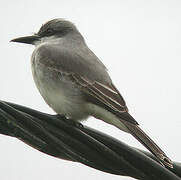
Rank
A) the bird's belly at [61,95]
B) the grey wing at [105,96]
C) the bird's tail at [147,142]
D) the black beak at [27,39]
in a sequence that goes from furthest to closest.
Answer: the black beak at [27,39] < the bird's belly at [61,95] < the grey wing at [105,96] < the bird's tail at [147,142]

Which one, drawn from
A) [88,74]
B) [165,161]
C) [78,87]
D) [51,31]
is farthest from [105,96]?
[51,31]

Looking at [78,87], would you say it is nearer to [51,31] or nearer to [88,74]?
[88,74]

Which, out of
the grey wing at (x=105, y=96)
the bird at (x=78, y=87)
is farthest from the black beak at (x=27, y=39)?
the grey wing at (x=105, y=96)

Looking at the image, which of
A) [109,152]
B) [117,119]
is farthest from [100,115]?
[109,152]

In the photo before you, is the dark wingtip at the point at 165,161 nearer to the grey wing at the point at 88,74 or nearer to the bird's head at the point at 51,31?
the grey wing at the point at 88,74

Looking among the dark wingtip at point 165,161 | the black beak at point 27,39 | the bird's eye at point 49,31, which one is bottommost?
the dark wingtip at point 165,161

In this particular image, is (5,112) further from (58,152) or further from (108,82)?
(108,82)

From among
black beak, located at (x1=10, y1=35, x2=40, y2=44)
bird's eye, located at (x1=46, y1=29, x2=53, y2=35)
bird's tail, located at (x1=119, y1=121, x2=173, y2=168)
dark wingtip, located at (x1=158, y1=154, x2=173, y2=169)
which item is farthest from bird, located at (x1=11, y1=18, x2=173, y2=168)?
bird's eye, located at (x1=46, y1=29, x2=53, y2=35)

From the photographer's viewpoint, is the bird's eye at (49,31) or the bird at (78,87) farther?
the bird's eye at (49,31)
